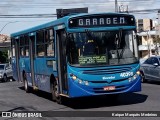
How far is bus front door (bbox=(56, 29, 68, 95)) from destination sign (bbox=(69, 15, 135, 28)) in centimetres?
61

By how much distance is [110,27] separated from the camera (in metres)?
13.0

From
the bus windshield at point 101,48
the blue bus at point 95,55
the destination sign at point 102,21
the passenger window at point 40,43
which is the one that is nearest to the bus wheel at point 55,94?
the blue bus at point 95,55

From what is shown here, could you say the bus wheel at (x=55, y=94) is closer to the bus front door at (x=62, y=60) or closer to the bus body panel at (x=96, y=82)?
the bus front door at (x=62, y=60)

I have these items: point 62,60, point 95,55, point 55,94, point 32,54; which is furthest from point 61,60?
point 32,54

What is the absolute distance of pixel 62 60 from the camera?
13.4 metres

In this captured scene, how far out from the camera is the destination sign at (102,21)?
12828 millimetres

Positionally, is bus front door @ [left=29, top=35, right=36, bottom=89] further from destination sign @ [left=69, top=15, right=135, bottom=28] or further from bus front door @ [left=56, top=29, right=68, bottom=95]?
destination sign @ [left=69, top=15, right=135, bottom=28]

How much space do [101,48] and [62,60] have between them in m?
1.41

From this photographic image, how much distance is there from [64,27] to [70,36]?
0.51m

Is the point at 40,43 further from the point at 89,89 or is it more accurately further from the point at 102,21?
the point at 89,89

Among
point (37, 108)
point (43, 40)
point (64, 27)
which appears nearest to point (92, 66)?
point (64, 27)

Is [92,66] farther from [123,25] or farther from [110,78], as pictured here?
[123,25]

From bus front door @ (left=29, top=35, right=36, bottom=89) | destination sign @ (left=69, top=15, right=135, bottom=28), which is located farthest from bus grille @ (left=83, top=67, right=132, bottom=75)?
bus front door @ (left=29, top=35, right=36, bottom=89)

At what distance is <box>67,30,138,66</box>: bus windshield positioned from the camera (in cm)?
1262
